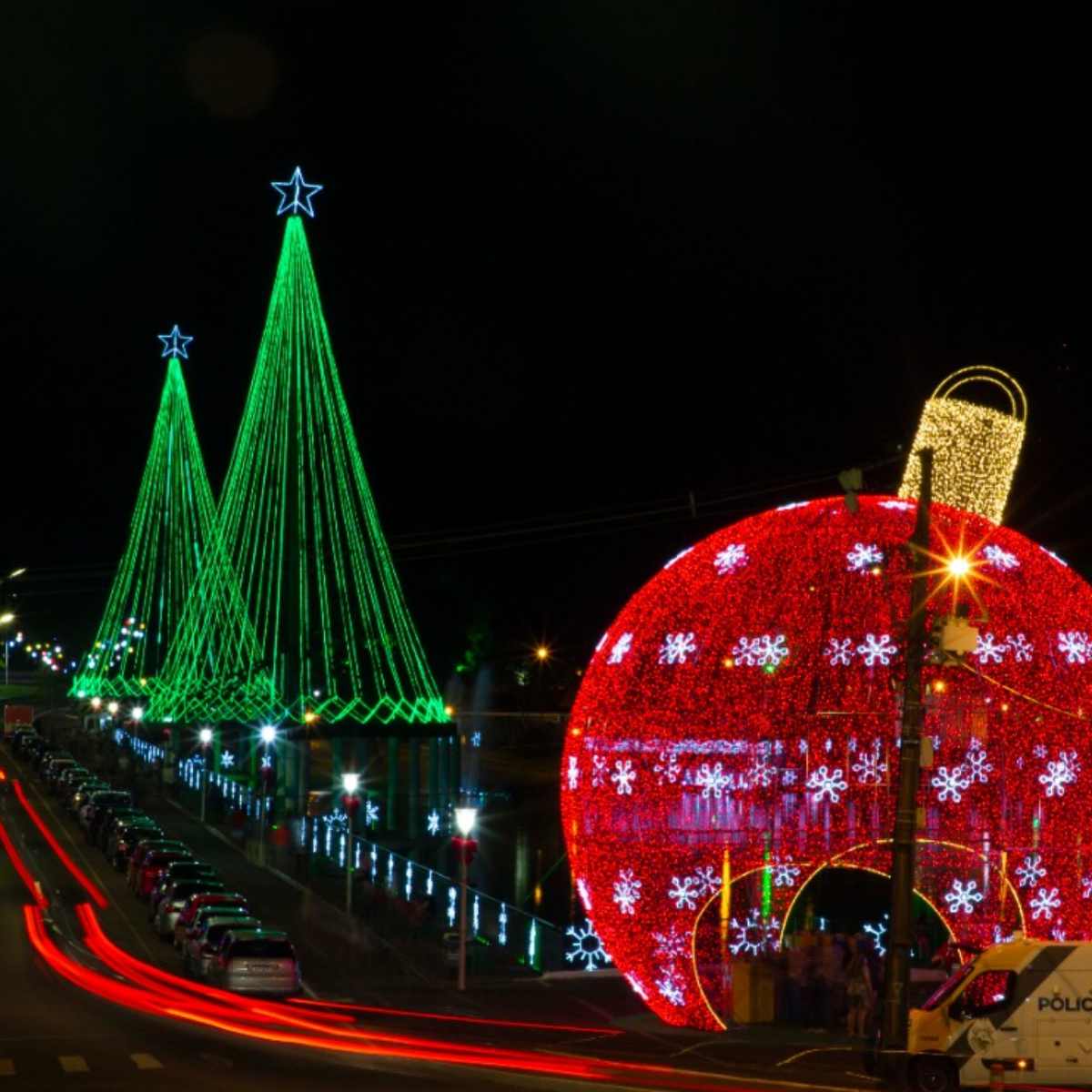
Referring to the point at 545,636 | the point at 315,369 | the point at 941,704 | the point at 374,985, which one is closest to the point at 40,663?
the point at 545,636

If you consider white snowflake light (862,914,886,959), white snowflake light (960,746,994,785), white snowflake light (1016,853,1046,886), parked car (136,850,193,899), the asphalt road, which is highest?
white snowflake light (960,746,994,785)

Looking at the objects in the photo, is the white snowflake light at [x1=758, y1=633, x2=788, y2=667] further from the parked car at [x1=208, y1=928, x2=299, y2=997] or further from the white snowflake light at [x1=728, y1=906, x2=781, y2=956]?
the parked car at [x1=208, y1=928, x2=299, y2=997]

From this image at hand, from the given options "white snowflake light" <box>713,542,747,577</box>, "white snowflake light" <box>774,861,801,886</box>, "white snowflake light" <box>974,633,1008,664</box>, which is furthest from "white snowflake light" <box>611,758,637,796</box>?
"white snowflake light" <box>974,633,1008,664</box>

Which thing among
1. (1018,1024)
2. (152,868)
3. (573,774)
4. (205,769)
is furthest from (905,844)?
(205,769)

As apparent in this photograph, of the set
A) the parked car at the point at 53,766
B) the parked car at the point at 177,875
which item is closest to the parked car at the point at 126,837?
the parked car at the point at 177,875

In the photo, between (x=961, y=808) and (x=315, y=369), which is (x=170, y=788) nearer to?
(x=315, y=369)

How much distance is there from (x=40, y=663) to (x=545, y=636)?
129211 millimetres

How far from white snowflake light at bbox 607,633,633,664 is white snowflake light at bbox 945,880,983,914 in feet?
14.5

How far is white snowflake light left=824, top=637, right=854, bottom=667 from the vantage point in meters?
20.7

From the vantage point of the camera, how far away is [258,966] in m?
28.7

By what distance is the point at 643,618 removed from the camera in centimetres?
2205

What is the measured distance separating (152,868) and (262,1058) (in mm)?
19307

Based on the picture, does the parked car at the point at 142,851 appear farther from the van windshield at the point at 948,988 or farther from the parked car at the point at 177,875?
the van windshield at the point at 948,988

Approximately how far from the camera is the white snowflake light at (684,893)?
2130 cm
